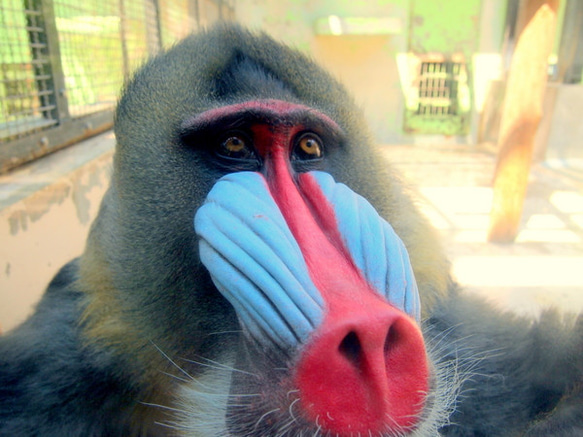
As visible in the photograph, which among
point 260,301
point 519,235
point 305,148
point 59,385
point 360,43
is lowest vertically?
point 519,235

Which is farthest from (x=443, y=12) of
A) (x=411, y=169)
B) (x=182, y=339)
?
(x=182, y=339)

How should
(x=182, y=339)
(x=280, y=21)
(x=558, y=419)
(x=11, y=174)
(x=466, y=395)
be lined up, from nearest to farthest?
(x=182, y=339) → (x=558, y=419) → (x=466, y=395) → (x=11, y=174) → (x=280, y=21)

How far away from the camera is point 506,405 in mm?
1868

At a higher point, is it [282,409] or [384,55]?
[384,55]

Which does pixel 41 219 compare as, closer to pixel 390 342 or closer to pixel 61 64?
pixel 61 64

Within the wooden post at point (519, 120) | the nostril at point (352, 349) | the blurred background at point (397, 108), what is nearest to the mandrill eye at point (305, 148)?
the blurred background at point (397, 108)

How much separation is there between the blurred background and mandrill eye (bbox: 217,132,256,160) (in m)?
0.59

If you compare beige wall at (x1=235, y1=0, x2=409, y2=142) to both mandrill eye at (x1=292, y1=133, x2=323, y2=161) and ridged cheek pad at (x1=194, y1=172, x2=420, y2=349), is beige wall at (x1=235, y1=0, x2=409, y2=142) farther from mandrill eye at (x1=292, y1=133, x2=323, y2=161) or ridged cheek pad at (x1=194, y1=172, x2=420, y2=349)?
ridged cheek pad at (x1=194, y1=172, x2=420, y2=349)

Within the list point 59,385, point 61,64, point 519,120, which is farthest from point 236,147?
point 519,120

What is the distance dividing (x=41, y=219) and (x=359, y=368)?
1.91m

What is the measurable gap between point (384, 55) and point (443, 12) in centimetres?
134

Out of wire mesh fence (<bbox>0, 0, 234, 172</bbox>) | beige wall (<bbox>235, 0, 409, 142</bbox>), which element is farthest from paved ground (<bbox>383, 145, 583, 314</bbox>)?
beige wall (<bbox>235, 0, 409, 142</bbox>)

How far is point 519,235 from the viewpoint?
5.06m

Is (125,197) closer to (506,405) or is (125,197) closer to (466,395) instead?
(466,395)
